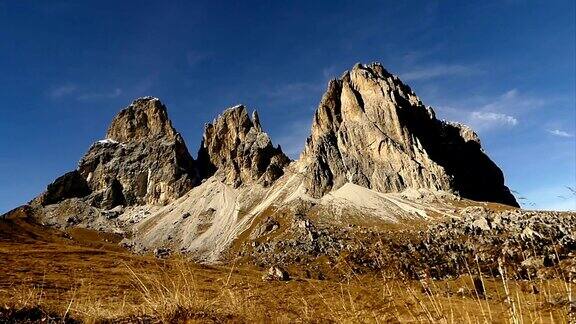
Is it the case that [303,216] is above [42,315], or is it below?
above

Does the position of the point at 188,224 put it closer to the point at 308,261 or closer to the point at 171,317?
the point at 308,261

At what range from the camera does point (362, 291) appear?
5848mm

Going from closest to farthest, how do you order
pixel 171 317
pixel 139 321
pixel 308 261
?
pixel 171 317, pixel 139 321, pixel 308 261

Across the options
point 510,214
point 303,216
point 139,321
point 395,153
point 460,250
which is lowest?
point 139,321

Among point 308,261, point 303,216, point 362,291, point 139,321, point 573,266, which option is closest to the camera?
point 573,266

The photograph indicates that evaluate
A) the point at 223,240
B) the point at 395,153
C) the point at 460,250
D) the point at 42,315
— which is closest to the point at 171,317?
the point at 42,315

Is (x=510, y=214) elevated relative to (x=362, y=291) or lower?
elevated

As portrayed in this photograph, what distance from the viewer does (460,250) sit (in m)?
4.30

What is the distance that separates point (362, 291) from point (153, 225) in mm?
204172

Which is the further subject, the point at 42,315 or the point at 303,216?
the point at 303,216

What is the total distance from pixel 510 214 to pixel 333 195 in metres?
65.6

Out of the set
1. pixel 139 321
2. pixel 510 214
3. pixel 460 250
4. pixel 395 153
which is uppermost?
pixel 395 153

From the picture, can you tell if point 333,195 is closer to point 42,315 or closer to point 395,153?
point 395,153

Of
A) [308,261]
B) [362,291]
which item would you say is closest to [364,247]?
[362,291]
